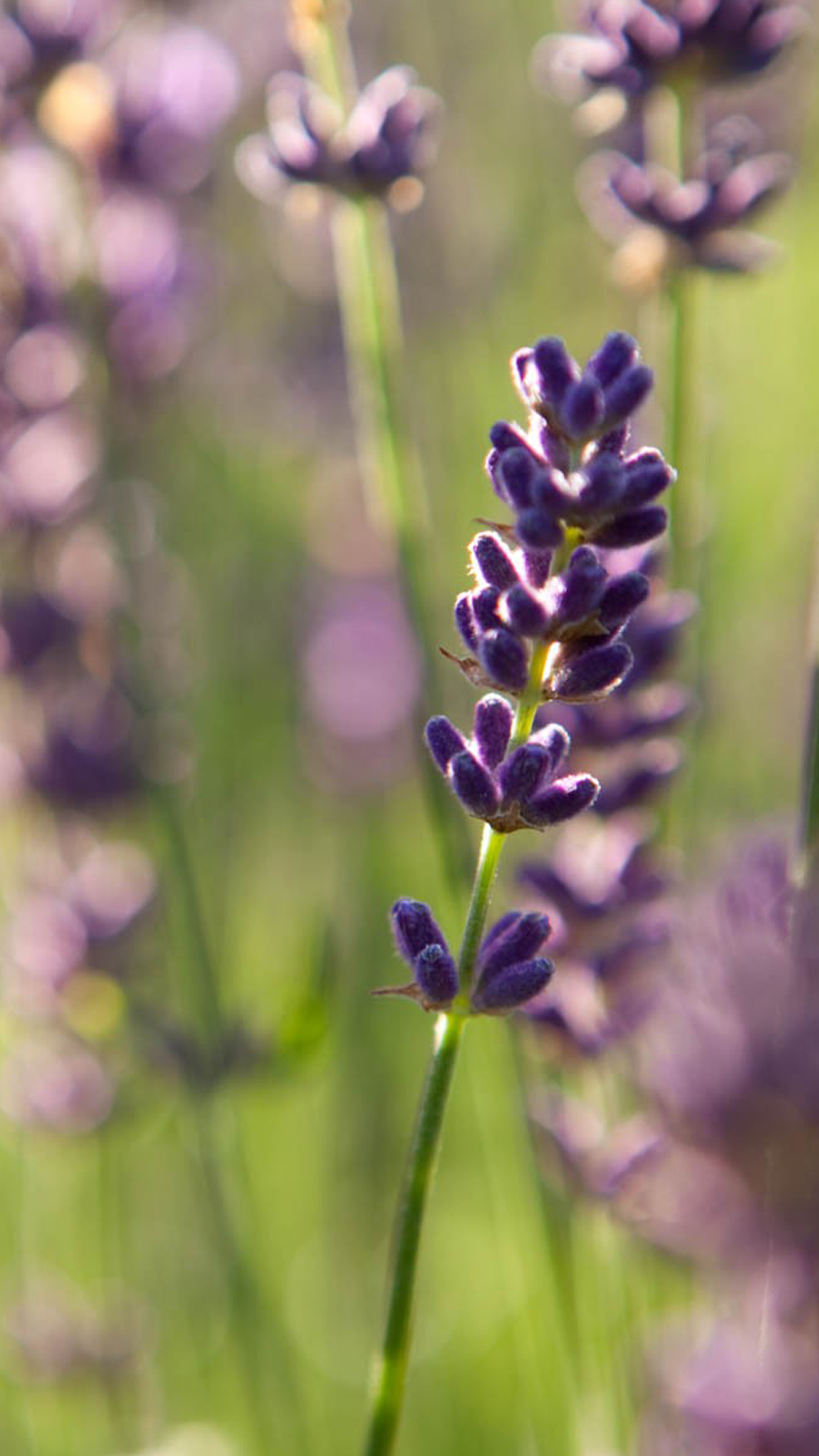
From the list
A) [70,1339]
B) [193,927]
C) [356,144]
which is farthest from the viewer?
[70,1339]

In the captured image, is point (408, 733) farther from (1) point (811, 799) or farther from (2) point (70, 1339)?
(1) point (811, 799)

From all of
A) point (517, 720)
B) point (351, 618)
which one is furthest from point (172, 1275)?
point (517, 720)

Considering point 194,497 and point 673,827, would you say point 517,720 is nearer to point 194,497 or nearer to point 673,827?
point 673,827

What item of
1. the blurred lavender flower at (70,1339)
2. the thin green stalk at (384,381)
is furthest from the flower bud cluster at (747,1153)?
the blurred lavender flower at (70,1339)

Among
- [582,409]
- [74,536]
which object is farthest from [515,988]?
[74,536]

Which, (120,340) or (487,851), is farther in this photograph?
(120,340)

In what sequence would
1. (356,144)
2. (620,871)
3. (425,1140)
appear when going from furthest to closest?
(356,144), (620,871), (425,1140)
